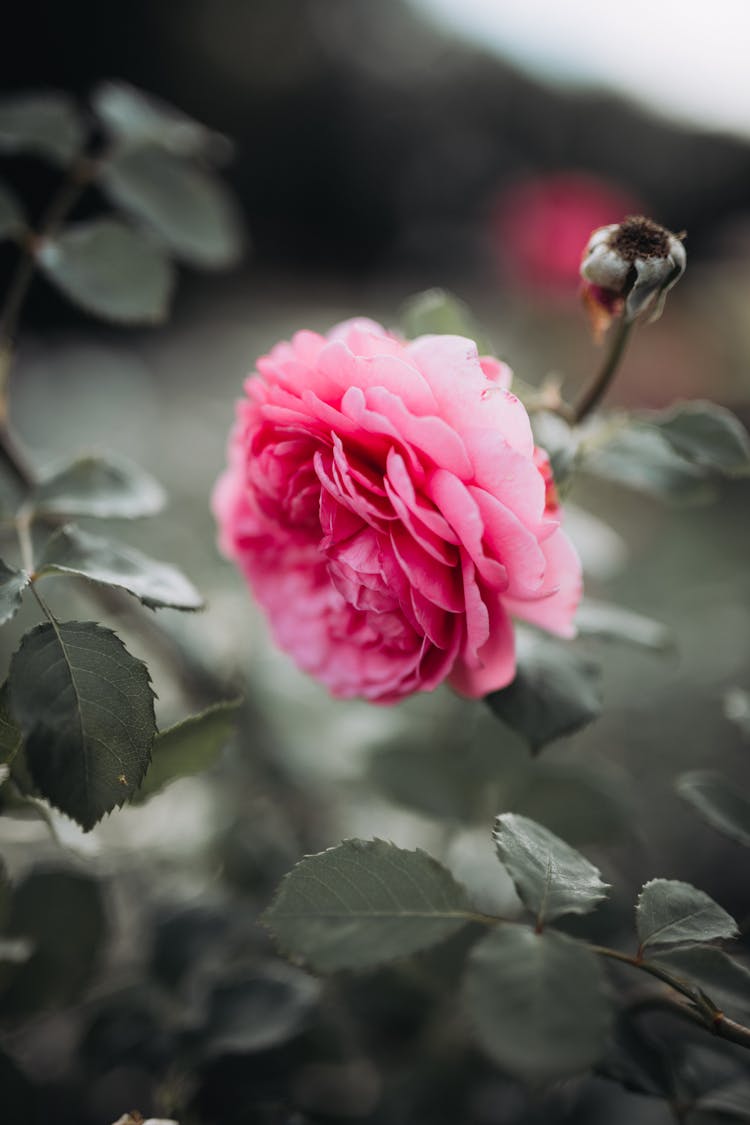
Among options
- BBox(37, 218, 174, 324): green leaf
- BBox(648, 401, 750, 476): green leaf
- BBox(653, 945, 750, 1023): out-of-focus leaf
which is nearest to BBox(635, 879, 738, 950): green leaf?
BBox(653, 945, 750, 1023): out-of-focus leaf

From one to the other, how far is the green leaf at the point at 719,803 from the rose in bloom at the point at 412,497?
15cm

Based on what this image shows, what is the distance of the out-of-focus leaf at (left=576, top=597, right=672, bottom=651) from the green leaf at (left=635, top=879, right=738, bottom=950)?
7.6 inches

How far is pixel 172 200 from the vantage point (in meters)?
0.76

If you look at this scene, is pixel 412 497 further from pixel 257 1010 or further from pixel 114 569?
pixel 257 1010

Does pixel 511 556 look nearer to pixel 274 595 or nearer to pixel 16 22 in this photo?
pixel 274 595

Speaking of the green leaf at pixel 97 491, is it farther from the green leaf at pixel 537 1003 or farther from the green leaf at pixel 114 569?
the green leaf at pixel 537 1003

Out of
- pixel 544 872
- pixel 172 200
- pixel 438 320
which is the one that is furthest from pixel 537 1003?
pixel 172 200

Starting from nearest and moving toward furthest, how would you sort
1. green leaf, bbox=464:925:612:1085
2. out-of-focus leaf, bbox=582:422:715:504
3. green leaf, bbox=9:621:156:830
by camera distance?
1. green leaf, bbox=464:925:612:1085
2. green leaf, bbox=9:621:156:830
3. out-of-focus leaf, bbox=582:422:715:504

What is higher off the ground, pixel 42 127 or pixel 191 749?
pixel 42 127

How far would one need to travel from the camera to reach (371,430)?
40 cm

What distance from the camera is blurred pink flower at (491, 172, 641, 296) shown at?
178 centimetres

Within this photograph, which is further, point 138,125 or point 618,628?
point 138,125

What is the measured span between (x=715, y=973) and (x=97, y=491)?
1.64ft

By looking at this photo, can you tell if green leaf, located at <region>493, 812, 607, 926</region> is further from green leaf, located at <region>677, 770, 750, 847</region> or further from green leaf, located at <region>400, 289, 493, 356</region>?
green leaf, located at <region>400, 289, 493, 356</region>
